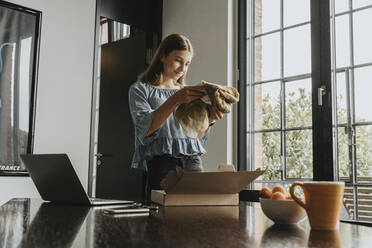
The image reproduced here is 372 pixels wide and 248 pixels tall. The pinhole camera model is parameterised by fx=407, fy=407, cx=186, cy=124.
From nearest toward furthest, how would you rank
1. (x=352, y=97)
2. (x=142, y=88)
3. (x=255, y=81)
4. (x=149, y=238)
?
(x=149, y=238) → (x=142, y=88) → (x=352, y=97) → (x=255, y=81)

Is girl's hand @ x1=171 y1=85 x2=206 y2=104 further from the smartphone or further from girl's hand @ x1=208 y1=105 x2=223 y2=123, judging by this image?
the smartphone

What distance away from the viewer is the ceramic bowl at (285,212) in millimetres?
878

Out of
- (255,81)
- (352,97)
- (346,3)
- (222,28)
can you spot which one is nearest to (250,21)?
(222,28)

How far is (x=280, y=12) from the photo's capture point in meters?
3.38

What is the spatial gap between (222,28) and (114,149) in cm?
156

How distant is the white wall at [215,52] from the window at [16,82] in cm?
142

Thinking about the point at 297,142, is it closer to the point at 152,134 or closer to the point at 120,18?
the point at 152,134

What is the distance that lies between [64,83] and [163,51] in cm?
188

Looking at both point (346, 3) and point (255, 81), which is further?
point (255, 81)

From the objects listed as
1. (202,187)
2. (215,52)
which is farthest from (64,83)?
(202,187)

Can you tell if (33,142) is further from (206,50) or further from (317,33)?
(317,33)

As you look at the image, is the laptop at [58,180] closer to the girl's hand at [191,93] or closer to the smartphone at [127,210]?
the smartphone at [127,210]

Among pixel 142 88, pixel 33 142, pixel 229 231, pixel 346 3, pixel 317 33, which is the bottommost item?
pixel 229 231

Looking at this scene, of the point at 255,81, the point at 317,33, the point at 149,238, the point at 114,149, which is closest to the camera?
the point at 149,238
